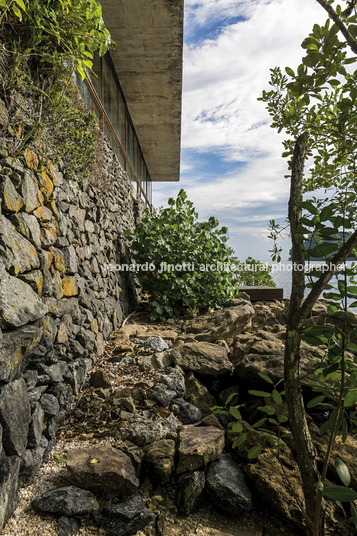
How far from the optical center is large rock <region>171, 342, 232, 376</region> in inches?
141

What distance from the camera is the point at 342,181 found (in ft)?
8.30

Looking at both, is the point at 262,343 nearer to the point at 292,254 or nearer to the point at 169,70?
the point at 292,254

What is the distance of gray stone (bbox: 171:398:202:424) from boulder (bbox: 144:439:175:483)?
51 cm

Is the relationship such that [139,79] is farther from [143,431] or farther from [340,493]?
[340,493]

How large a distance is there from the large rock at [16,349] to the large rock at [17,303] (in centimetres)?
6

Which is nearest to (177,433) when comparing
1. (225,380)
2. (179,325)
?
(225,380)

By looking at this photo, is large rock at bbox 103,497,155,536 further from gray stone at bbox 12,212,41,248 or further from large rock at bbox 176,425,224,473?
gray stone at bbox 12,212,41,248

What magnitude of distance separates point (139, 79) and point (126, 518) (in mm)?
7626

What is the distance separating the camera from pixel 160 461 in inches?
94.7

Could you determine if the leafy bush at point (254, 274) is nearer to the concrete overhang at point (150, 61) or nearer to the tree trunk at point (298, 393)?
the concrete overhang at point (150, 61)

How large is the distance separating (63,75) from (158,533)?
3.53m

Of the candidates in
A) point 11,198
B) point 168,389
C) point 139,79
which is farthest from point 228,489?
point 139,79

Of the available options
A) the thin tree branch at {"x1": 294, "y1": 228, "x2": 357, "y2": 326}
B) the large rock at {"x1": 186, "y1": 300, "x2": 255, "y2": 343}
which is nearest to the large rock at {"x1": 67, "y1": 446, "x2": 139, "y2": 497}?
the thin tree branch at {"x1": 294, "y1": 228, "x2": 357, "y2": 326}

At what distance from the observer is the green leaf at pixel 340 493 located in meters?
1.25
